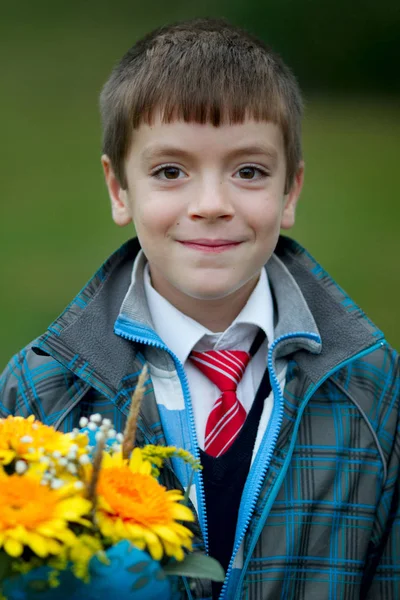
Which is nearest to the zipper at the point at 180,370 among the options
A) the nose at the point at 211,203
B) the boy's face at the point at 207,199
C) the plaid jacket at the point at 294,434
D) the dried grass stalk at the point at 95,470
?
the plaid jacket at the point at 294,434

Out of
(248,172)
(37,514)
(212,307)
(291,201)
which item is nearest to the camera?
(37,514)

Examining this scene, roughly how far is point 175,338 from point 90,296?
0.63ft

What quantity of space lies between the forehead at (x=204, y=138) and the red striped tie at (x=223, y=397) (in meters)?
0.40

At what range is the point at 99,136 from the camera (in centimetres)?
463

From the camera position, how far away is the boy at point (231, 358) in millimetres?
1663

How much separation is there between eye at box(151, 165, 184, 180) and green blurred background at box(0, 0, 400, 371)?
8.08 feet

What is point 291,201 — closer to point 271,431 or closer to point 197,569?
point 271,431

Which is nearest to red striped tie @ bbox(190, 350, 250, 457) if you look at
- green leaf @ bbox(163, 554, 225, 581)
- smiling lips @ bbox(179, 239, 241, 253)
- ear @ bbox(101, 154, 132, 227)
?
smiling lips @ bbox(179, 239, 241, 253)

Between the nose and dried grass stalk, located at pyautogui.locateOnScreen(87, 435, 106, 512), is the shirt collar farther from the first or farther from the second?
dried grass stalk, located at pyautogui.locateOnScreen(87, 435, 106, 512)

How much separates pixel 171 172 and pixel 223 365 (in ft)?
1.27

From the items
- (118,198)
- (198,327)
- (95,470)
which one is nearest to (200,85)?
(118,198)

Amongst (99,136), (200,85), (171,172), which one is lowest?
(171,172)

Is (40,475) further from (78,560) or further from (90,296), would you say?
(90,296)

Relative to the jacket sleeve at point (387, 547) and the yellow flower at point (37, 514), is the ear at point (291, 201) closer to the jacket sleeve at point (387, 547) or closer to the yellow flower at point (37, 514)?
the jacket sleeve at point (387, 547)
